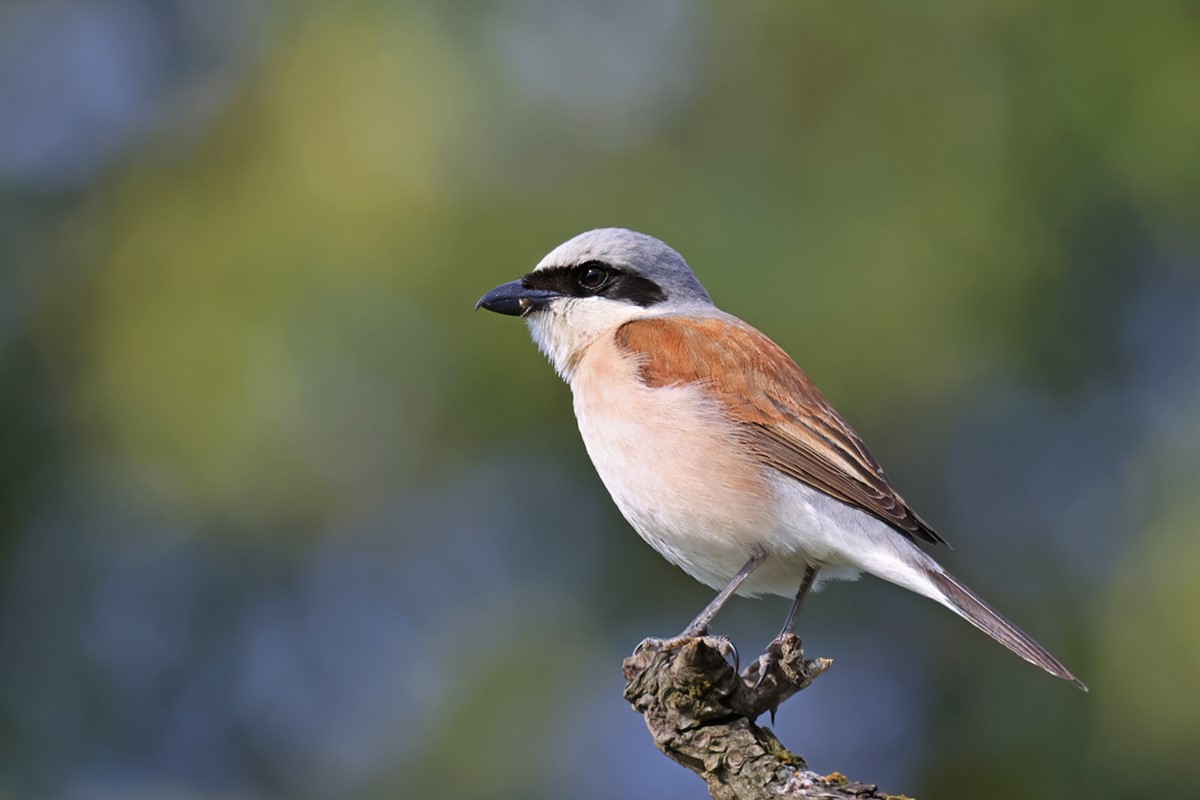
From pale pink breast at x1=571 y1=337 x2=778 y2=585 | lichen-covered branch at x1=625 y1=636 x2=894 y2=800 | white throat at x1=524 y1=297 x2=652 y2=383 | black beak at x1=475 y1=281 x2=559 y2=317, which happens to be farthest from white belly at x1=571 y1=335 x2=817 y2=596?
lichen-covered branch at x1=625 y1=636 x2=894 y2=800

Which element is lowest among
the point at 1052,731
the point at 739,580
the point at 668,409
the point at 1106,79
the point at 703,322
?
the point at 1052,731

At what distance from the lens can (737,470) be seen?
143 inches

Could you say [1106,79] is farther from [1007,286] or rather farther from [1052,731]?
[1052,731]

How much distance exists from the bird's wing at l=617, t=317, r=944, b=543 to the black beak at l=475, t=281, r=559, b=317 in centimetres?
30

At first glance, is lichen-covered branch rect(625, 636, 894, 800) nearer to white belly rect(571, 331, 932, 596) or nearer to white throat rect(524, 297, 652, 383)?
white belly rect(571, 331, 932, 596)

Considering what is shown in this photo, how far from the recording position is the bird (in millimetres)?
3516

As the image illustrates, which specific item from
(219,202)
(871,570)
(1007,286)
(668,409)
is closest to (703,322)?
(668,409)

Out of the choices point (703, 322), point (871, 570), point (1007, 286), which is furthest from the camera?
point (1007, 286)

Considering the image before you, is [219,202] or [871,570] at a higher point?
[219,202]

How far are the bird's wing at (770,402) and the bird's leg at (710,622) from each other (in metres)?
0.27

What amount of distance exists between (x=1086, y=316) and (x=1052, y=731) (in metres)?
2.13

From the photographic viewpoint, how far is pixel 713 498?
3568 millimetres

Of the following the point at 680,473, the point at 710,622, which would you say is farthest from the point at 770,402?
the point at 710,622

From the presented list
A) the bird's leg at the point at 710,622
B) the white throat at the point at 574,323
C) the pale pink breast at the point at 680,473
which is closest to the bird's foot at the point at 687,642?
the bird's leg at the point at 710,622
